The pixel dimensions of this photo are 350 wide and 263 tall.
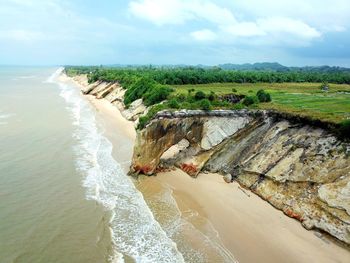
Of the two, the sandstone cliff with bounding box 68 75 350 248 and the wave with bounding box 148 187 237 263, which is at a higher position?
the sandstone cliff with bounding box 68 75 350 248

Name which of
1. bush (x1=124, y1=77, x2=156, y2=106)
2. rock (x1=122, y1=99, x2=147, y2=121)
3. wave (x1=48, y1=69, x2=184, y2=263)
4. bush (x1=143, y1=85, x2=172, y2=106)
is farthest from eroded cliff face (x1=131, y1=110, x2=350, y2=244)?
bush (x1=124, y1=77, x2=156, y2=106)

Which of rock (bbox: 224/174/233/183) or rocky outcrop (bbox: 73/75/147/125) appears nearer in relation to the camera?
rock (bbox: 224/174/233/183)

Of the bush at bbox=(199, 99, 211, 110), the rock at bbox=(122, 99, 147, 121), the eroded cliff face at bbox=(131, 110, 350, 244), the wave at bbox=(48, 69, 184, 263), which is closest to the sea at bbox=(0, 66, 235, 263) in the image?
the wave at bbox=(48, 69, 184, 263)

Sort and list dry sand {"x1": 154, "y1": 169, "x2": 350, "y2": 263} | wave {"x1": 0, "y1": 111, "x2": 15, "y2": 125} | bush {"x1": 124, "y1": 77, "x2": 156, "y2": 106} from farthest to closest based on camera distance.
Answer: bush {"x1": 124, "y1": 77, "x2": 156, "y2": 106} < wave {"x1": 0, "y1": 111, "x2": 15, "y2": 125} < dry sand {"x1": 154, "y1": 169, "x2": 350, "y2": 263}

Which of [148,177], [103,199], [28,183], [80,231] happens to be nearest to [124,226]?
[80,231]

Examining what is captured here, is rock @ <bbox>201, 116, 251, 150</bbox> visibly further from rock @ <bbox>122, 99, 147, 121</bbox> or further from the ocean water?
rock @ <bbox>122, 99, 147, 121</bbox>

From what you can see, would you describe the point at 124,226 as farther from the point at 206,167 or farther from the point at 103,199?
the point at 206,167

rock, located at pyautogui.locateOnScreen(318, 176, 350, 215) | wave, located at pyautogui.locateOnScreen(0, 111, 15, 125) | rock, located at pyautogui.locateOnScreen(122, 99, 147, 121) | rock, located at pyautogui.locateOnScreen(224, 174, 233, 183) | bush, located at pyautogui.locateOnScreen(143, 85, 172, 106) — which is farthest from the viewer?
rock, located at pyautogui.locateOnScreen(122, 99, 147, 121)

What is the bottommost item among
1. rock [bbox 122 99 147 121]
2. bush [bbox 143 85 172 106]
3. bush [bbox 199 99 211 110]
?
rock [bbox 122 99 147 121]
